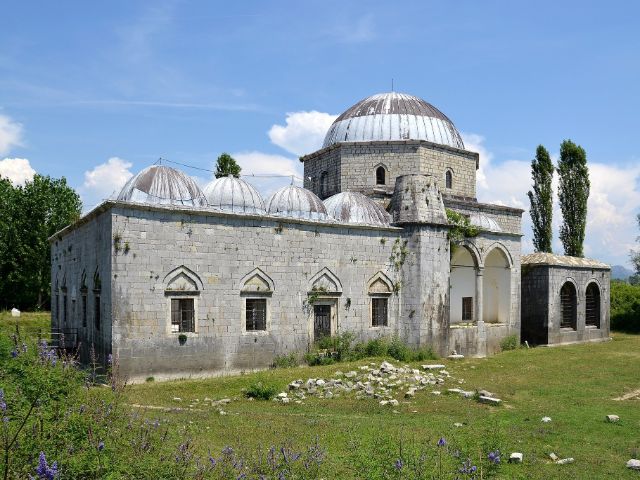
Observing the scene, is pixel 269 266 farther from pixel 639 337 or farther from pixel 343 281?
pixel 639 337

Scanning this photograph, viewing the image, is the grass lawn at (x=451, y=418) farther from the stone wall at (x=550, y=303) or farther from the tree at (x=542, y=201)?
the tree at (x=542, y=201)

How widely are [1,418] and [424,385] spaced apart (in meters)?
10.6

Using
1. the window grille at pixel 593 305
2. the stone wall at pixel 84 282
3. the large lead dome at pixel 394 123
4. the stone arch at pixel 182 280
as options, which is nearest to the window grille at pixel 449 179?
the large lead dome at pixel 394 123

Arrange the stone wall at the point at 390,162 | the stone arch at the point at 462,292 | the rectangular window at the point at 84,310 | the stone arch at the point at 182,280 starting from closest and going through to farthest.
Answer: the stone arch at the point at 182,280 → the rectangular window at the point at 84,310 → the stone wall at the point at 390,162 → the stone arch at the point at 462,292

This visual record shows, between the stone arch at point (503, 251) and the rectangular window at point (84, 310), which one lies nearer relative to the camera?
the rectangular window at point (84, 310)

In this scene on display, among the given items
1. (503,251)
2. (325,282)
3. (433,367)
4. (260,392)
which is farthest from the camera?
(503,251)

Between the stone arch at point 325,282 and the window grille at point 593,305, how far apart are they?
14.7 m

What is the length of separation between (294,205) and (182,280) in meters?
4.61

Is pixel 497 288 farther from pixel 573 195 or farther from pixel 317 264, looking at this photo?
pixel 573 195

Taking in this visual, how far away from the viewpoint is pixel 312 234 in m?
16.5

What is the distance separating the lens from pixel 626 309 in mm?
29281

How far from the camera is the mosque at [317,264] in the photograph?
1395 cm

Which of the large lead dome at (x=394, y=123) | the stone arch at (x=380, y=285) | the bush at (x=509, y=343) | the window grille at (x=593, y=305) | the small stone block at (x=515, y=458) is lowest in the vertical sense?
the bush at (x=509, y=343)

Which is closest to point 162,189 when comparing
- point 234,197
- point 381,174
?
point 234,197
